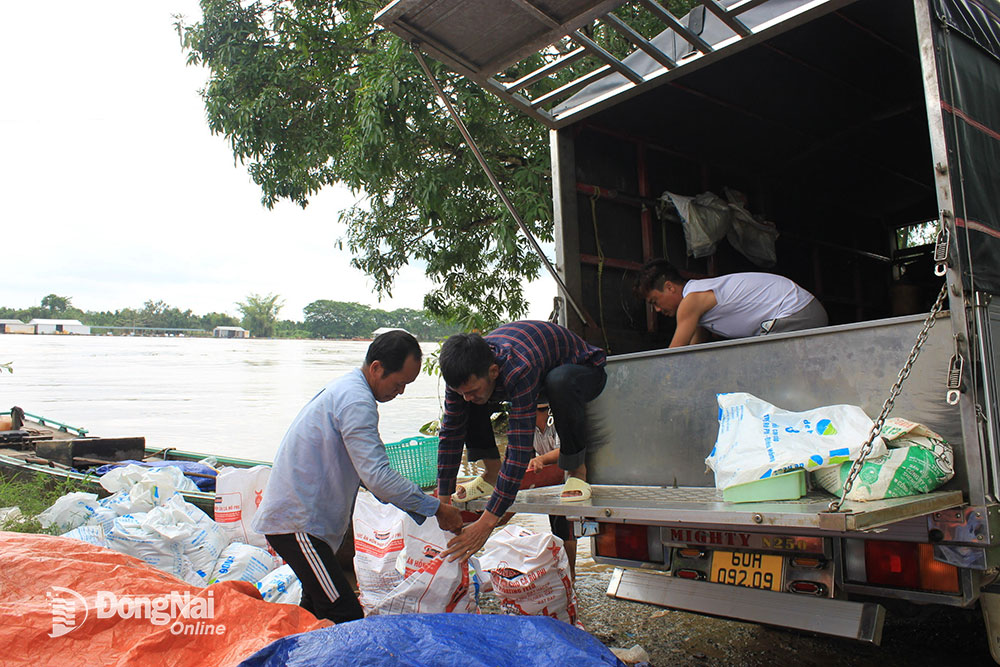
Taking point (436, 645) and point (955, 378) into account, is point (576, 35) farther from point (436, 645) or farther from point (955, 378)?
point (436, 645)

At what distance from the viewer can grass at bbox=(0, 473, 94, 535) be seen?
3.61m

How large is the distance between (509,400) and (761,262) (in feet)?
9.69

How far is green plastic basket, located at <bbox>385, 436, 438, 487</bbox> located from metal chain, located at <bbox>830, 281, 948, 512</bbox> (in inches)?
140

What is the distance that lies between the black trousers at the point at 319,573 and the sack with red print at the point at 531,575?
2.02 feet

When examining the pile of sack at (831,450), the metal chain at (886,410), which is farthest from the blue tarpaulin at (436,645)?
the pile of sack at (831,450)

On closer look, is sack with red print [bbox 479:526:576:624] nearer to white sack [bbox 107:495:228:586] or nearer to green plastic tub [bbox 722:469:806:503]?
green plastic tub [bbox 722:469:806:503]

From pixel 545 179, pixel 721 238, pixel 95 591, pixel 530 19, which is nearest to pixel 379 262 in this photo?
pixel 545 179

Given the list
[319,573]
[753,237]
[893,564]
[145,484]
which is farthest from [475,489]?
[753,237]

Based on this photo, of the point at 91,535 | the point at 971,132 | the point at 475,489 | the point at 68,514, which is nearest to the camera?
the point at 971,132

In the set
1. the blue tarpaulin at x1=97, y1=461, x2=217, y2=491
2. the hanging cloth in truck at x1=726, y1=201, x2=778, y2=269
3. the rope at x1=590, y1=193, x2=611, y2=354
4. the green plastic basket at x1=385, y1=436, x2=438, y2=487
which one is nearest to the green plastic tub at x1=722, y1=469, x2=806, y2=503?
the rope at x1=590, y1=193, x2=611, y2=354

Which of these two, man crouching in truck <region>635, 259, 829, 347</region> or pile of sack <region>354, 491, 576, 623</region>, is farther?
man crouching in truck <region>635, 259, 829, 347</region>

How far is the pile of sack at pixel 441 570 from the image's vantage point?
8.66 ft

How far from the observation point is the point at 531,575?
9.24 feet

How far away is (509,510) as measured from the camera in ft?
8.68
